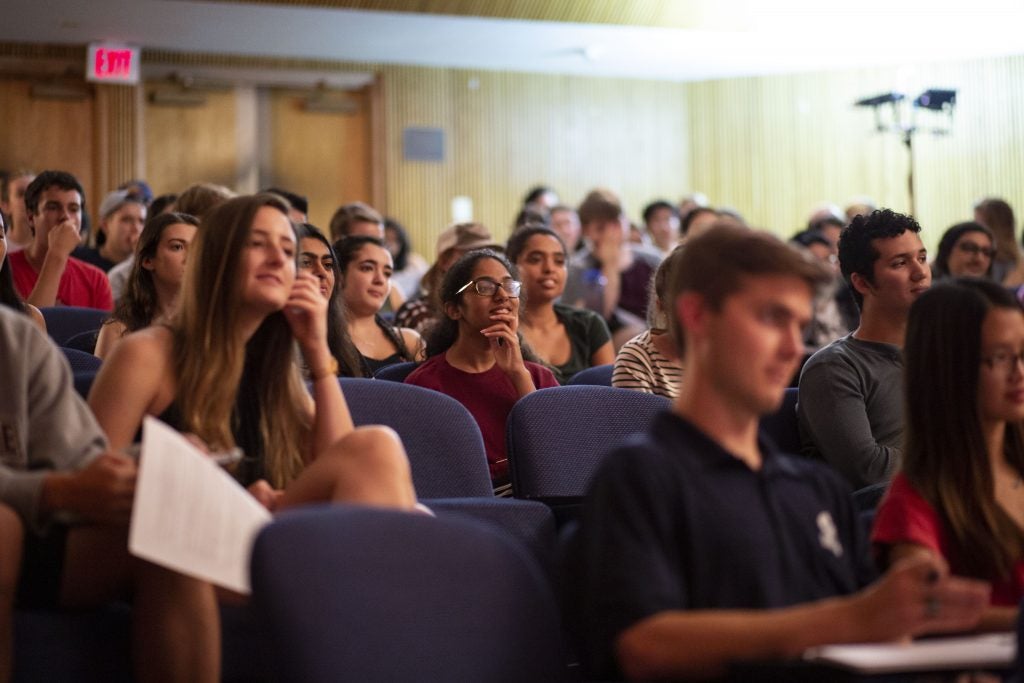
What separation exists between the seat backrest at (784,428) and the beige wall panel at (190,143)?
24.1ft

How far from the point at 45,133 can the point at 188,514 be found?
28.5ft

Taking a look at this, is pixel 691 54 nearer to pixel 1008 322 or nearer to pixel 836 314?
pixel 836 314

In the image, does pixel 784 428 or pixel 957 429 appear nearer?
pixel 957 429

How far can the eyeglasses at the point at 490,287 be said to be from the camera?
12.3 feet

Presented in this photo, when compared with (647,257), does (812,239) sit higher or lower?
higher

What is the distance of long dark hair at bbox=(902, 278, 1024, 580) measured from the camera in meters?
1.99

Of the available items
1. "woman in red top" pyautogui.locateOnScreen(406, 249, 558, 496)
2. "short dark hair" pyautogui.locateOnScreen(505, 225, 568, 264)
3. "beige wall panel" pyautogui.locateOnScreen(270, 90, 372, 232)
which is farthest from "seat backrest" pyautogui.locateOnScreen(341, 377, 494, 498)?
"beige wall panel" pyautogui.locateOnScreen(270, 90, 372, 232)

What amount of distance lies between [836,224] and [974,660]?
22.4ft

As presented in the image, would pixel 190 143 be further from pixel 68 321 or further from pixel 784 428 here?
pixel 784 428

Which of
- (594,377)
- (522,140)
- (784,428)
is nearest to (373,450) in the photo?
(784,428)

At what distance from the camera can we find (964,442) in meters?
2.05

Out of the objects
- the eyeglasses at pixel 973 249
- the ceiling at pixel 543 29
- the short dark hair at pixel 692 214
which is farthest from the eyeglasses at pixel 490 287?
the ceiling at pixel 543 29

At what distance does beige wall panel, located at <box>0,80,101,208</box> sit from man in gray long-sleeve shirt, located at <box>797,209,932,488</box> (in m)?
7.60

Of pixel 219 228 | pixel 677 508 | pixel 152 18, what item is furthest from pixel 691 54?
pixel 677 508
